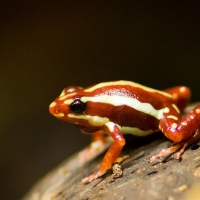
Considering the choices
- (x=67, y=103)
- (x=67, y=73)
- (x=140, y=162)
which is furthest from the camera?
Answer: (x=67, y=73)

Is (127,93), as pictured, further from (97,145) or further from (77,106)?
(97,145)

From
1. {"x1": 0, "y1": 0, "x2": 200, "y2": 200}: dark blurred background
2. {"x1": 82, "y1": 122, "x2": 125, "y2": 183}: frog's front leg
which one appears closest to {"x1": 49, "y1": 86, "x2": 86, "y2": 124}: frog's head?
{"x1": 82, "y1": 122, "x2": 125, "y2": 183}: frog's front leg

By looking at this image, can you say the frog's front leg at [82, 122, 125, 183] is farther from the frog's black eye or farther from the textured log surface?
the frog's black eye

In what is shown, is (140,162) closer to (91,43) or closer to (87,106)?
Result: (87,106)

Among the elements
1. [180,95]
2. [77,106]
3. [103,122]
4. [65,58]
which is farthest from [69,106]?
[65,58]

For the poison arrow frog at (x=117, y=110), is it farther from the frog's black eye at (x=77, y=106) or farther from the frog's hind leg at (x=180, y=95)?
the frog's hind leg at (x=180, y=95)

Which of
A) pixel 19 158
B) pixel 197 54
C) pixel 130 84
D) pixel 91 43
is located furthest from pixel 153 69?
pixel 130 84
